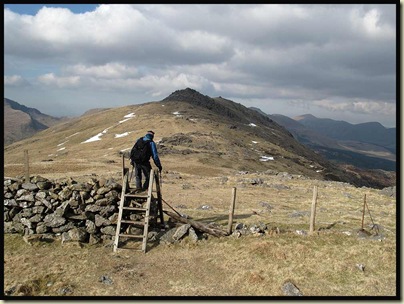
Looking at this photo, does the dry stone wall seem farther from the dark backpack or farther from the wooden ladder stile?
the dark backpack

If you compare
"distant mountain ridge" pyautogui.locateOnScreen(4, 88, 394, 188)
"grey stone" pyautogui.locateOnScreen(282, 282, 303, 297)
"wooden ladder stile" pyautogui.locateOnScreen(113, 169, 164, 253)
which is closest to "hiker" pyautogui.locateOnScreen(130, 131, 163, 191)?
"wooden ladder stile" pyautogui.locateOnScreen(113, 169, 164, 253)

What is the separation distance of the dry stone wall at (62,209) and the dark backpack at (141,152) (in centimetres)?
201

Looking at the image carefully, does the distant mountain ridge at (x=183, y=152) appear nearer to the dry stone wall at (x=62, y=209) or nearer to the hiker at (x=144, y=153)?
the dry stone wall at (x=62, y=209)

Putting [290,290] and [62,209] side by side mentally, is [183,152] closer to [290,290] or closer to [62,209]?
[62,209]

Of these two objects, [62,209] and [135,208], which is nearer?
[135,208]

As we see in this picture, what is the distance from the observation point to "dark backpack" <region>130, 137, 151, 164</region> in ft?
67.1

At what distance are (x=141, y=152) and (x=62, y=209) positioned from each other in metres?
5.61

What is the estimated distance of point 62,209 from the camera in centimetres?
1986

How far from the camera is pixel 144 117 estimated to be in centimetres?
15012

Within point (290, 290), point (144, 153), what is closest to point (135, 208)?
point (144, 153)

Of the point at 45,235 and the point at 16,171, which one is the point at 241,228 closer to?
the point at 45,235

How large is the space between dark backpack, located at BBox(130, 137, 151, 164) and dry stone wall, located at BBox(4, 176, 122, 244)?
6.60ft

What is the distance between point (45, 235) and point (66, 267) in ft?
12.9

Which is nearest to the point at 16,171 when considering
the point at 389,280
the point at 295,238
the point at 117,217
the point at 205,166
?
the point at 205,166
